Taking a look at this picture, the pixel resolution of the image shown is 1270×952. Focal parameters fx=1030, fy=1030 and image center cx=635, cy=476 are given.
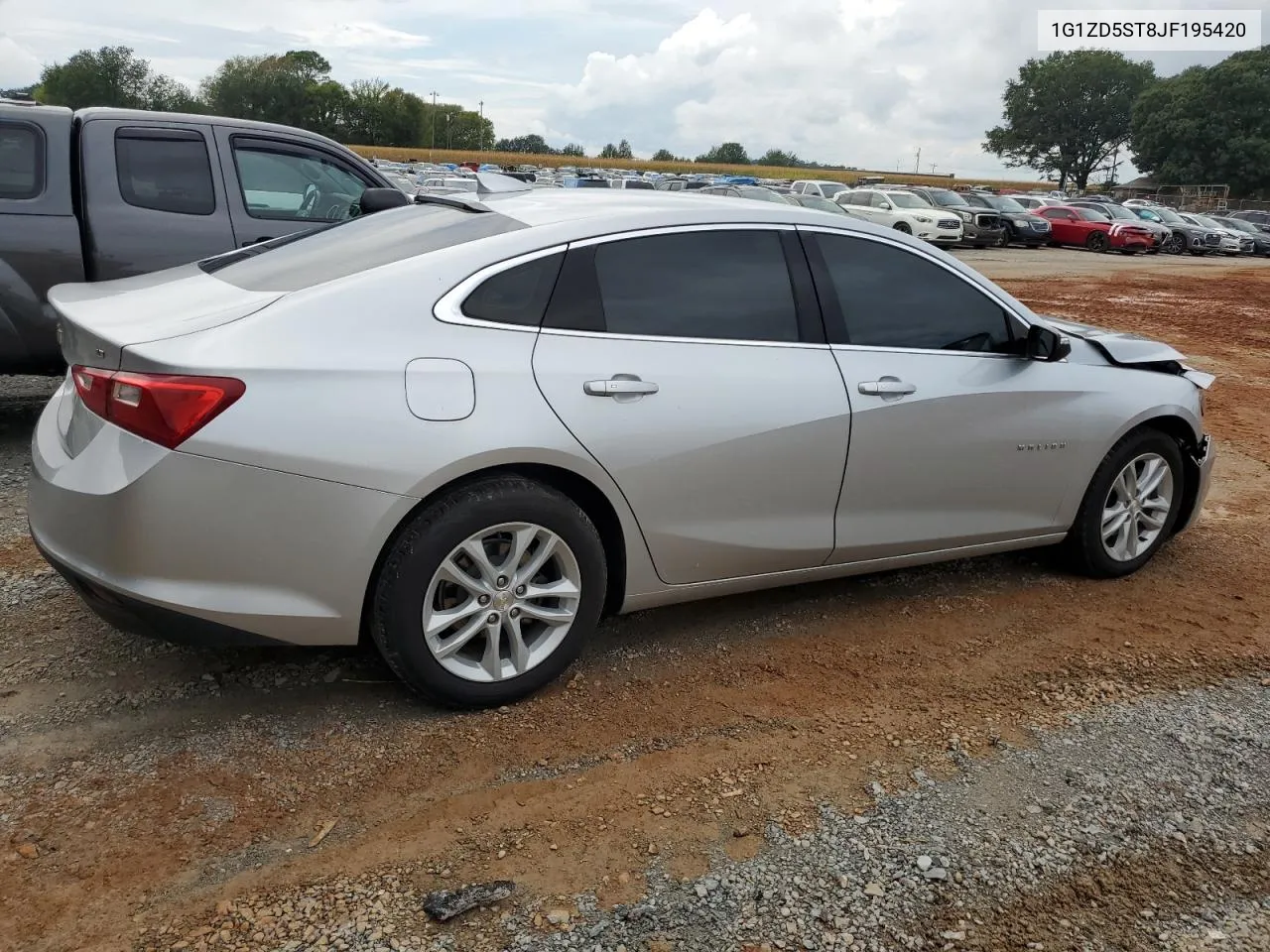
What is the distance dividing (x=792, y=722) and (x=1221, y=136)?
270 ft

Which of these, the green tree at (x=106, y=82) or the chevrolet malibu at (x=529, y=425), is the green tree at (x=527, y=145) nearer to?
the green tree at (x=106, y=82)

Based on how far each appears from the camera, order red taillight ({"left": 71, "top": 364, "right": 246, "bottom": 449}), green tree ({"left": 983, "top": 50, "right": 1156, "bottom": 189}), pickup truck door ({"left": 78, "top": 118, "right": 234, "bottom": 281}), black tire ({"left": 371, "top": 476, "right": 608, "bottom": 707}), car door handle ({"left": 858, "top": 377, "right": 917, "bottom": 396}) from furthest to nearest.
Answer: green tree ({"left": 983, "top": 50, "right": 1156, "bottom": 189})
pickup truck door ({"left": 78, "top": 118, "right": 234, "bottom": 281})
car door handle ({"left": 858, "top": 377, "right": 917, "bottom": 396})
black tire ({"left": 371, "top": 476, "right": 608, "bottom": 707})
red taillight ({"left": 71, "top": 364, "right": 246, "bottom": 449})

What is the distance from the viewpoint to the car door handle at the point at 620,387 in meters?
3.25

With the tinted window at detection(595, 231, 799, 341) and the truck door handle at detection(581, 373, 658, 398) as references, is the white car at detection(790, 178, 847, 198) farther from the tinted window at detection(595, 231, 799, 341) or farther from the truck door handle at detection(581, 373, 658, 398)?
the truck door handle at detection(581, 373, 658, 398)

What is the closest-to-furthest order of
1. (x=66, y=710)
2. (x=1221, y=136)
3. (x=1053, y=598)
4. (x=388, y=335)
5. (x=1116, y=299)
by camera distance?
(x=388, y=335) < (x=66, y=710) < (x=1053, y=598) < (x=1116, y=299) < (x=1221, y=136)

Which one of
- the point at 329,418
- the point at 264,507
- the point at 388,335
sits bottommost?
the point at 264,507

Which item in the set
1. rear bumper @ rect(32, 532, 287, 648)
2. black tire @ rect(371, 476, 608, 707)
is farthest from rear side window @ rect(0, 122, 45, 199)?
black tire @ rect(371, 476, 608, 707)

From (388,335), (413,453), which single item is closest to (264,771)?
(413,453)

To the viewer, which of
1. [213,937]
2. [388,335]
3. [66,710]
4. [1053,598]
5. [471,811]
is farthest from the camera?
[1053,598]

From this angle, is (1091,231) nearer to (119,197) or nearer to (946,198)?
(946,198)

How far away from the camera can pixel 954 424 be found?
3.98m

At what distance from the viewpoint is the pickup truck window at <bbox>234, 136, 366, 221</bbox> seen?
6.54m

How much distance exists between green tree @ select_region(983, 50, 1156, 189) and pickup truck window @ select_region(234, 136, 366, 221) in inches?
3745

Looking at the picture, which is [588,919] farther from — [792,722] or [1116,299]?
[1116,299]
